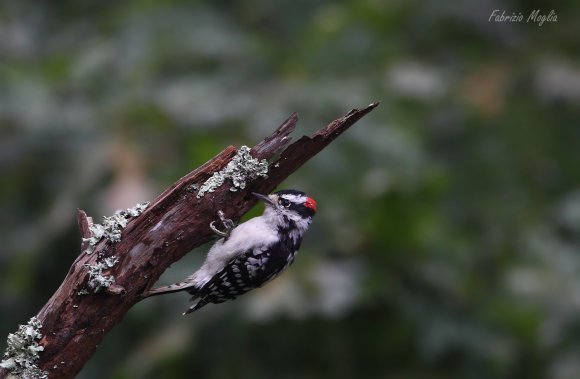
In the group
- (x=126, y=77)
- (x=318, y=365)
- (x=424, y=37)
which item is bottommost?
(x=318, y=365)

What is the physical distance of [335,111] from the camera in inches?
363

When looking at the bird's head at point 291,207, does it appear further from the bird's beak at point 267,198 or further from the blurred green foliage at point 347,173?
the blurred green foliage at point 347,173

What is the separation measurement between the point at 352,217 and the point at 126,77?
293 centimetres

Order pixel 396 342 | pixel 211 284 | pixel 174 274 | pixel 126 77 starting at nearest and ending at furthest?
pixel 211 284, pixel 174 274, pixel 396 342, pixel 126 77

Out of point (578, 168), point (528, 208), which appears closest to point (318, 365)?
point (528, 208)

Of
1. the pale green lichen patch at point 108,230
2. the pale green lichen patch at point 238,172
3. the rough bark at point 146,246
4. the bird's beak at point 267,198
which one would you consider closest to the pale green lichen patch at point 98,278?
the rough bark at point 146,246

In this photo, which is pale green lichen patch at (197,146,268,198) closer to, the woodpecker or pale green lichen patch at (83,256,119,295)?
the woodpecker

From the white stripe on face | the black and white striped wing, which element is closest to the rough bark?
the black and white striped wing

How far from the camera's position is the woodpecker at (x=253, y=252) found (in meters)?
6.12

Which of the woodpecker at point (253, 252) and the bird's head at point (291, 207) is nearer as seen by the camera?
the woodpecker at point (253, 252)

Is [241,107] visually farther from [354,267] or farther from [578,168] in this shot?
[578,168]
